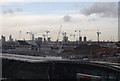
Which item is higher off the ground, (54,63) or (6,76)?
(54,63)

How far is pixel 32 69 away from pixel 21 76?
99.3 inches

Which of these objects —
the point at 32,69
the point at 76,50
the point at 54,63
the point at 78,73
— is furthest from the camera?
the point at 76,50

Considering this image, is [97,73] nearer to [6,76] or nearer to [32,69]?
[32,69]

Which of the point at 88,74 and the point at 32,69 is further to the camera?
the point at 32,69

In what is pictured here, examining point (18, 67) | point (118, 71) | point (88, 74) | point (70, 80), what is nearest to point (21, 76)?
point (18, 67)

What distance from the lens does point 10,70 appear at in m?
39.8

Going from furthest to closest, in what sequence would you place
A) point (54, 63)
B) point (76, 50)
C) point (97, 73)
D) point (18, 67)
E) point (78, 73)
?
point (76, 50) → point (18, 67) → point (54, 63) → point (78, 73) → point (97, 73)

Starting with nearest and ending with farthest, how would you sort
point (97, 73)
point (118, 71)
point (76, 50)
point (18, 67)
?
point (118, 71)
point (97, 73)
point (18, 67)
point (76, 50)

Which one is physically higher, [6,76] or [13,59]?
[13,59]

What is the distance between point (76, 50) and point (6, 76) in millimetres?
22462

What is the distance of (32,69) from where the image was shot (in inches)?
1426

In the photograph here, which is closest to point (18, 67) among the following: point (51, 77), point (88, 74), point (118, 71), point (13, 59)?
point (13, 59)

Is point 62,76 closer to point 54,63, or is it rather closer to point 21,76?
point 54,63

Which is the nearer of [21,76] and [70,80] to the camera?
[70,80]
